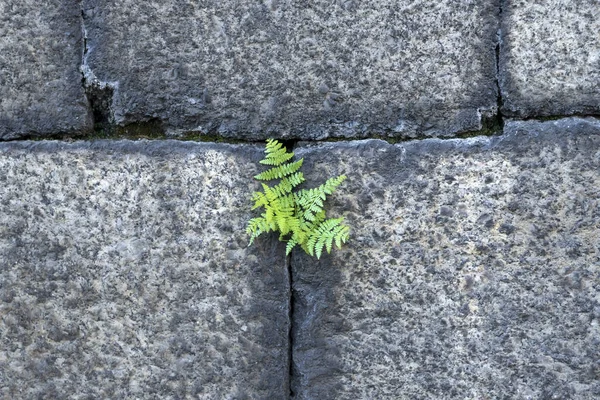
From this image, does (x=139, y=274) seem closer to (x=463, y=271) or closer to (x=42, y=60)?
(x=42, y=60)

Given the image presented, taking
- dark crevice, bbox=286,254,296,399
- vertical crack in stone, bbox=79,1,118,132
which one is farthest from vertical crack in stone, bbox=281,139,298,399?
vertical crack in stone, bbox=79,1,118,132

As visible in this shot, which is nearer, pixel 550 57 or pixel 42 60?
pixel 550 57

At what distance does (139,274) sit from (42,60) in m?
0.85

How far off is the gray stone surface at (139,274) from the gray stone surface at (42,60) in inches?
5.5

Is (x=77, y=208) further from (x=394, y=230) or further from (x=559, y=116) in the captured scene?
(x=559, y=116)

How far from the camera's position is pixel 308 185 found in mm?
2293

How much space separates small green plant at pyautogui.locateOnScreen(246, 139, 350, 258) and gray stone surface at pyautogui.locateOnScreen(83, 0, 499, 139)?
0.45 feet

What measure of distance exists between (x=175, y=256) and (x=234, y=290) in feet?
0.80

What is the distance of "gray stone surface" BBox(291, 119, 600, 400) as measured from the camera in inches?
86.6

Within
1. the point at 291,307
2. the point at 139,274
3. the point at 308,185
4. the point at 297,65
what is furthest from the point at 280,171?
the point at 139,274

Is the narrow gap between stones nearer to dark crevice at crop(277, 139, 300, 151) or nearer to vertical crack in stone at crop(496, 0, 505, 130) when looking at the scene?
dark crevice at crop(277, 139, 300, 151)

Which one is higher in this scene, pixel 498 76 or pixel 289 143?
pixel 498 76

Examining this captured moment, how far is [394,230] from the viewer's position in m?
2.25

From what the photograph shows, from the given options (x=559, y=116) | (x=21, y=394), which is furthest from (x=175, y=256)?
(x=559, y=116)
